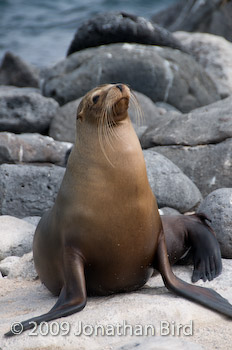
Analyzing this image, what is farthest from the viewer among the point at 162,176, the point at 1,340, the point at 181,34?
the point at 181,34

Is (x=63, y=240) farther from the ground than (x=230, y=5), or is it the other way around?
(x=63, y=240)

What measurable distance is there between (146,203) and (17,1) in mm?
28205

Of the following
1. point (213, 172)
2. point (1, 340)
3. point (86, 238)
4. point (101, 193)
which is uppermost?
point (101, 193)

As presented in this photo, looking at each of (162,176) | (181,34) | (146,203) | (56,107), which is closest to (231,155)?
(162,176)

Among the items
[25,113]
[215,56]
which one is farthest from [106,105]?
[215,56]

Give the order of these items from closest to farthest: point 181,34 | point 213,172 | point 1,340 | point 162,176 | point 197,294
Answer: point 1,340 < point 197,294 < point 162,176 < point 213,172 < point 181,34

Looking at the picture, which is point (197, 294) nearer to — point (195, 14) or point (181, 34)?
point (181, 34)

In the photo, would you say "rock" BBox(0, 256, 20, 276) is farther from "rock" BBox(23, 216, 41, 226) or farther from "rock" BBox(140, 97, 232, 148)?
"rock" BBox(140, 97, 232, 148)

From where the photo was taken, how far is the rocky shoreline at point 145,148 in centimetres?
403

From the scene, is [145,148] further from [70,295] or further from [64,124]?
[70,295]

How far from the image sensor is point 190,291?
3.95m

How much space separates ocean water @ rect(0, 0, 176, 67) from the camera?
23.0 metres

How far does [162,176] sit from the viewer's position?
6.46 meters

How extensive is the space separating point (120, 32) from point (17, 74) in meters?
3.35
